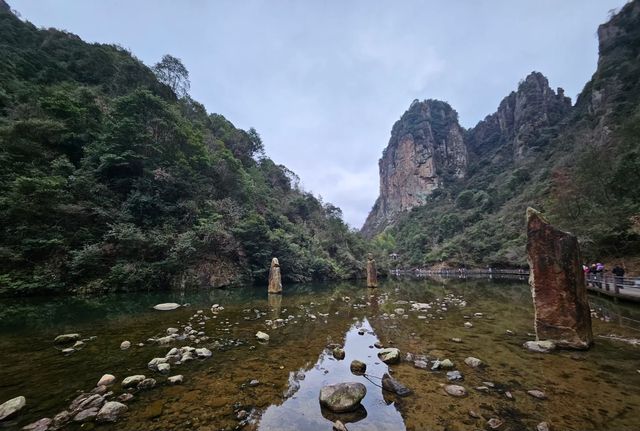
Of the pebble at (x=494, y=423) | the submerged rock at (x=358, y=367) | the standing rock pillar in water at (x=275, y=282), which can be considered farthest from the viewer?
the standing rock pillar in water at (x=275, y=282)

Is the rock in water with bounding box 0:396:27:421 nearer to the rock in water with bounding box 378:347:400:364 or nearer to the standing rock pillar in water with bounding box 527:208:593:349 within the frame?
the rock in water with bounding box 378:347:400:364

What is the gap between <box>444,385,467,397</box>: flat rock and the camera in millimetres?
3989

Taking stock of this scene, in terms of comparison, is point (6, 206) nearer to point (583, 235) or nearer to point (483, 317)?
point (483, 317)

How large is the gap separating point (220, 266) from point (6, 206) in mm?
13833

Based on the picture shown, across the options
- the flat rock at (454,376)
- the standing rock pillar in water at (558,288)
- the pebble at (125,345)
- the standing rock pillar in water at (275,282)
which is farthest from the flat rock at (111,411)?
the standing rock pillar in water at (275,282)

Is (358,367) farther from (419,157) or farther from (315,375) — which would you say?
(419,157)

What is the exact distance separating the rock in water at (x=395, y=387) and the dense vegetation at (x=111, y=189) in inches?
767

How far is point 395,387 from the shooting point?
4.20 m

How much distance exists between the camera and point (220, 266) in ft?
80.6

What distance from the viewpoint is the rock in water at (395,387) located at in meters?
4.10

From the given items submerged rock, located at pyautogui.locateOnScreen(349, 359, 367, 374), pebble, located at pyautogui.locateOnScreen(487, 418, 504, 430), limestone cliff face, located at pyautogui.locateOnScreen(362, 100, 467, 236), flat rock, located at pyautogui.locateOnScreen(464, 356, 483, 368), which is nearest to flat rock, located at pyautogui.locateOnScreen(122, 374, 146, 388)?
submerged rock, located at pyautogui.locateOnScreen(349, 359, 367, 374)

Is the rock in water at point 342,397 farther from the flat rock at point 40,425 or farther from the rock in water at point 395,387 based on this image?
the flat rock at point 40,425

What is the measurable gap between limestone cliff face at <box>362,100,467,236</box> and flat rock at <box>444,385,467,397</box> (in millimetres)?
118675

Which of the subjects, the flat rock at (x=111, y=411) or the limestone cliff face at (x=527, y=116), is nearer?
the flat rock at (x=111, y=411)
